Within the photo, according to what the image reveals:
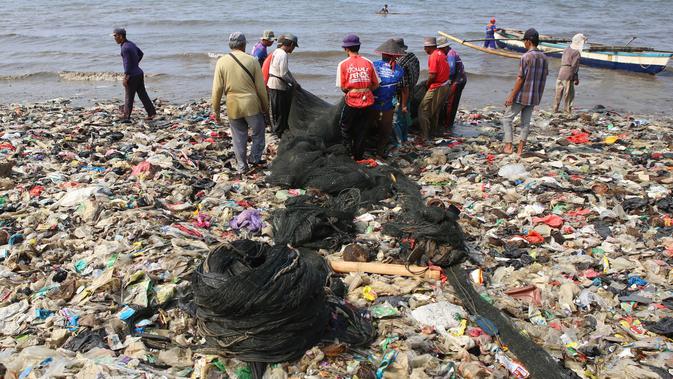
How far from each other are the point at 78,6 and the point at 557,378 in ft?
118

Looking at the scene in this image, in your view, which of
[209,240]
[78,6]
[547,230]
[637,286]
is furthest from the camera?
[78,6]

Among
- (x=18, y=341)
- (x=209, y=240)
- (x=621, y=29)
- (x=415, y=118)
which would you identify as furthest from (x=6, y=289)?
(x=621, y=29)

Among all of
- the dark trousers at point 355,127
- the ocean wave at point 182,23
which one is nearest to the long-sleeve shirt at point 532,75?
the dark trousers at point 355,127

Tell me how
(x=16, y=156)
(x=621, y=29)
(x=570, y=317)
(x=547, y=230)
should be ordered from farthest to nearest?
(x=621, y=29) < (x=16, y=156) < (x=547, y=230) < (x=570, y=317)

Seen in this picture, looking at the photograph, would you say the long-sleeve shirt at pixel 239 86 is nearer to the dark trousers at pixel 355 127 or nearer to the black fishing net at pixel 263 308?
the dark trousers at pixel 355 127

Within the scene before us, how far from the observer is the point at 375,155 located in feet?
24.1

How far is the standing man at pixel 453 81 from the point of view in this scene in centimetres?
791

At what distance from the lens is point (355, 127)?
22.1 ft

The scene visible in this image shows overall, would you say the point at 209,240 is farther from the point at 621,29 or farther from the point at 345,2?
the point at 345,2

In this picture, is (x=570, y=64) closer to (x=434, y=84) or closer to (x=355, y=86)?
(x=434, y=84)

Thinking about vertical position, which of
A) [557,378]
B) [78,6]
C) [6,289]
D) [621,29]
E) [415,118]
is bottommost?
[557,378]

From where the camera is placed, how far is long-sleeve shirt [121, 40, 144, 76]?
848cm

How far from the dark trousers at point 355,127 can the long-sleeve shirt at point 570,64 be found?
18.8 ft

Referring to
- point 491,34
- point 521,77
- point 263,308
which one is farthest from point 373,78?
point 491,34
